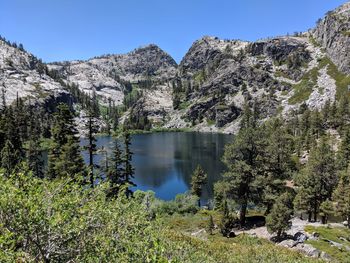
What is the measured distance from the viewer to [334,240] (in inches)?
1465

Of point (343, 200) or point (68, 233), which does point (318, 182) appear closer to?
point (343, 200)

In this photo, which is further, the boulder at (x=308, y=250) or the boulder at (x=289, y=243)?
Answer: the boulder at (x=289, y=243)

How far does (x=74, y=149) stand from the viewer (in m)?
45.5

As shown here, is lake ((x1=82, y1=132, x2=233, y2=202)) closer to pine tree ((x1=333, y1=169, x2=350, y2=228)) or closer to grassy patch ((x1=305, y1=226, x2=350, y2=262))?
pine tree ((x1=333, y1=169, x2=350, y2=228))

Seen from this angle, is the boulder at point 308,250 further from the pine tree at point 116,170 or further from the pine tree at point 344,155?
the pine tree at point 344,155

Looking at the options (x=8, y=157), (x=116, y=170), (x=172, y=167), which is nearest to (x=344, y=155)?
(x=172, y=167)

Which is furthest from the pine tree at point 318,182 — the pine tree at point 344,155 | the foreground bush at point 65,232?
the foreground bush at point 65,232

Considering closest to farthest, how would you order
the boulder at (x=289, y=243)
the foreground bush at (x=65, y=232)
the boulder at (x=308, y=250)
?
the foreground bush at (x=65, y=232) < the boulder at (x=308, y=250) < the boulder at (x=289, y=243)

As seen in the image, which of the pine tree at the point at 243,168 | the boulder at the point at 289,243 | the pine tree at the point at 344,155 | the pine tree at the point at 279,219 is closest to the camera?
the boulder at the point at 289,243

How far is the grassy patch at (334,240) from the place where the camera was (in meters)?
30.9

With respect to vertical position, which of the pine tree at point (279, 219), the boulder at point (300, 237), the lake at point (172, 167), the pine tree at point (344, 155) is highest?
the pine tree at point (344, 155)

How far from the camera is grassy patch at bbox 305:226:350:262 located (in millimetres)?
30891

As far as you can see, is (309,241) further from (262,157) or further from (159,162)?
(159,162)

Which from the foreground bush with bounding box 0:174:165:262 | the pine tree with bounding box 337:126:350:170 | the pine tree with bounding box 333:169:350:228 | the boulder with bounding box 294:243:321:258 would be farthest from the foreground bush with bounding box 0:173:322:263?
the pine tree with bounding box 337:126:350:170
